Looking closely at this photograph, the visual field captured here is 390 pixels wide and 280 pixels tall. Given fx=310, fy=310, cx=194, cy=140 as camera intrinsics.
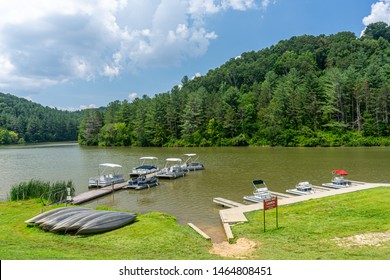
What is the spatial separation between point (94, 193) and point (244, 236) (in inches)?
713

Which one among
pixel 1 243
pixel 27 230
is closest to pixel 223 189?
pixel 27 230

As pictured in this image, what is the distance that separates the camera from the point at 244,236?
1413cm

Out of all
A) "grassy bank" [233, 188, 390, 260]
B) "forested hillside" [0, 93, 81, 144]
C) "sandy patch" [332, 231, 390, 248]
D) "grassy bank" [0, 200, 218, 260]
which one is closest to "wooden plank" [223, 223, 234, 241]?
"grassy bank" [233, 188, 390, 260]

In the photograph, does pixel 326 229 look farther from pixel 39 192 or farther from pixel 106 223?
pixel 39 192

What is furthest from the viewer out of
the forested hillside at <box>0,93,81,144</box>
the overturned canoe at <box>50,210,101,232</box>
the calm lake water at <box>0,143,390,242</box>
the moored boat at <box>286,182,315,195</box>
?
the forested hillside at <box>0,93,81,144</box>

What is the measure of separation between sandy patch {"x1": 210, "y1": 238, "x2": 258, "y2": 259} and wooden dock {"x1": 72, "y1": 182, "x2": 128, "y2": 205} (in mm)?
15500

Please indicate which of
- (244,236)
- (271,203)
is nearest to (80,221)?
(244,236)

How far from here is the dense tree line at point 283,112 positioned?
71875mm

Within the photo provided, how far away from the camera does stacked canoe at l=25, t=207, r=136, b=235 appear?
1488cm

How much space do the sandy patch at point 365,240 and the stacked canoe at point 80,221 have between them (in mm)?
10393

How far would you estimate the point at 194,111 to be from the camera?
294 feet

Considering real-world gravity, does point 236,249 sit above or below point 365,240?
below

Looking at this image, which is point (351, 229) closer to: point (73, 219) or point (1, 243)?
point (73, 219)

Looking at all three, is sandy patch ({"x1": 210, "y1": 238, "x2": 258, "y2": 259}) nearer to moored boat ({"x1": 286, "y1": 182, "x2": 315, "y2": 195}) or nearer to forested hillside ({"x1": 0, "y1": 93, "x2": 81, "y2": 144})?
moored boat ({"x1": 286, "y1": 182, "x2": 315, "y2": 195})
